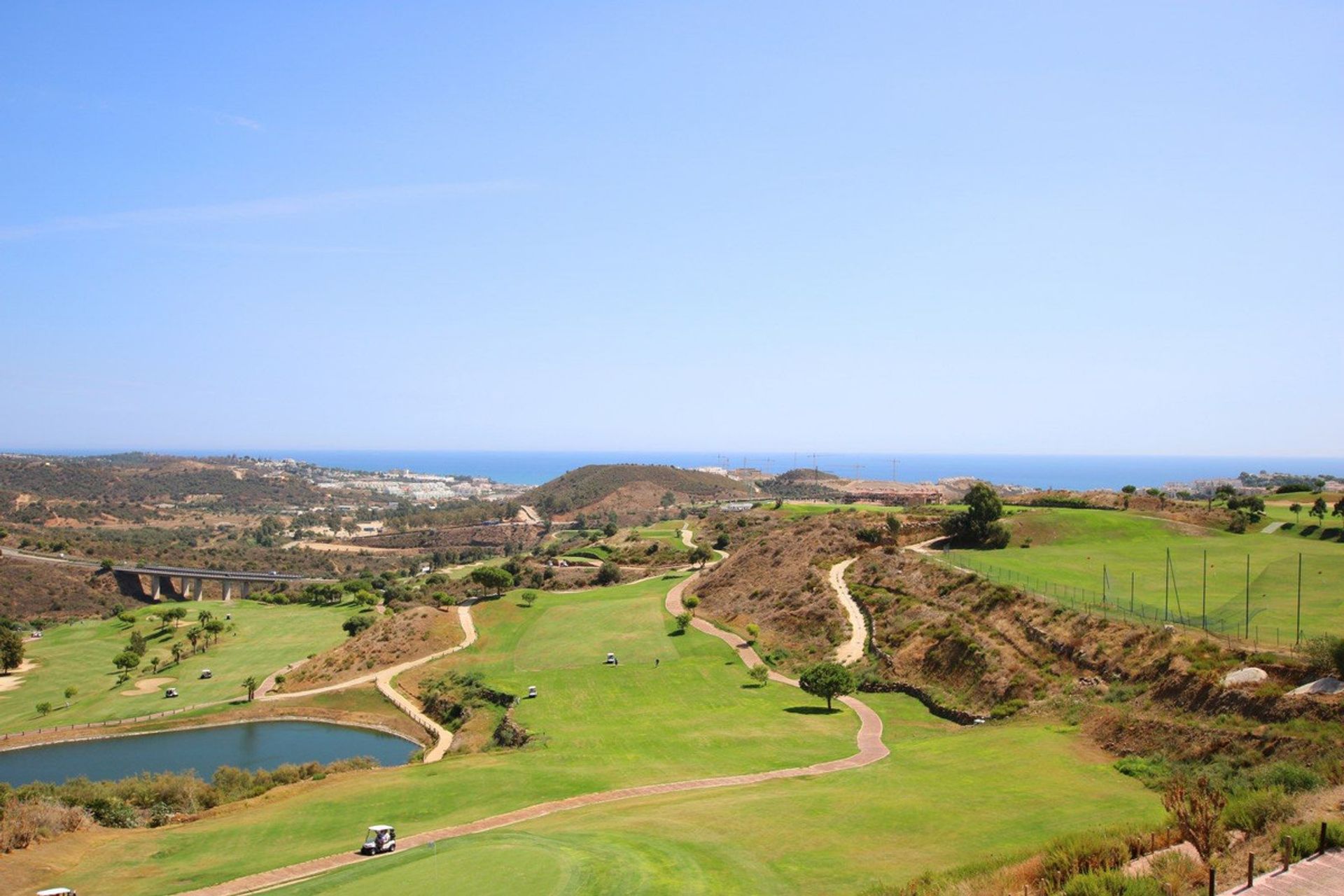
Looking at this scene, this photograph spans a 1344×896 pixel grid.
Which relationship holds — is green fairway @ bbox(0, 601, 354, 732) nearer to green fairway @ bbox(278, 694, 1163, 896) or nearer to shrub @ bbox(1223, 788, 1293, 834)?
green fairway @ bbox(278, 694, 1163, 896)

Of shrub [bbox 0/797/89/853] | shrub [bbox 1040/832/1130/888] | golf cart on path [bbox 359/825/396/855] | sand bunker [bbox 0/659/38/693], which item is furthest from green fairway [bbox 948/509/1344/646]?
sand bunker [bbox 0/659/38/693]

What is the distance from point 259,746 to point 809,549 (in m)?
41.2

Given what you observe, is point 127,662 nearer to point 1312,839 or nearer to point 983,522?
point 983,522

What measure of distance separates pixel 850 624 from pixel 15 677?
215 feet

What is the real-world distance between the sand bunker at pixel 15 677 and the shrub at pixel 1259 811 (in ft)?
250

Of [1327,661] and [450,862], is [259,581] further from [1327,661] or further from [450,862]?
[1327,661]

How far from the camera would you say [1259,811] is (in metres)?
15.6

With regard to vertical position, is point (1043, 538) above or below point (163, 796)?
above

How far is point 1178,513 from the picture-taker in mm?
61344

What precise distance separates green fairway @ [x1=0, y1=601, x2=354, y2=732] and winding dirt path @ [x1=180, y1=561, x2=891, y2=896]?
4099cm

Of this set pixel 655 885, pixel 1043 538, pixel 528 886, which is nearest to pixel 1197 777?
pixel 655 885

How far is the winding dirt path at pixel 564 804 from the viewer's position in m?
21.5

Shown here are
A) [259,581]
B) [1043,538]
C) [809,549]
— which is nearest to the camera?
[1043,538]

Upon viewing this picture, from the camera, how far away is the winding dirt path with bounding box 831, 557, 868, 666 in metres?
45.3
